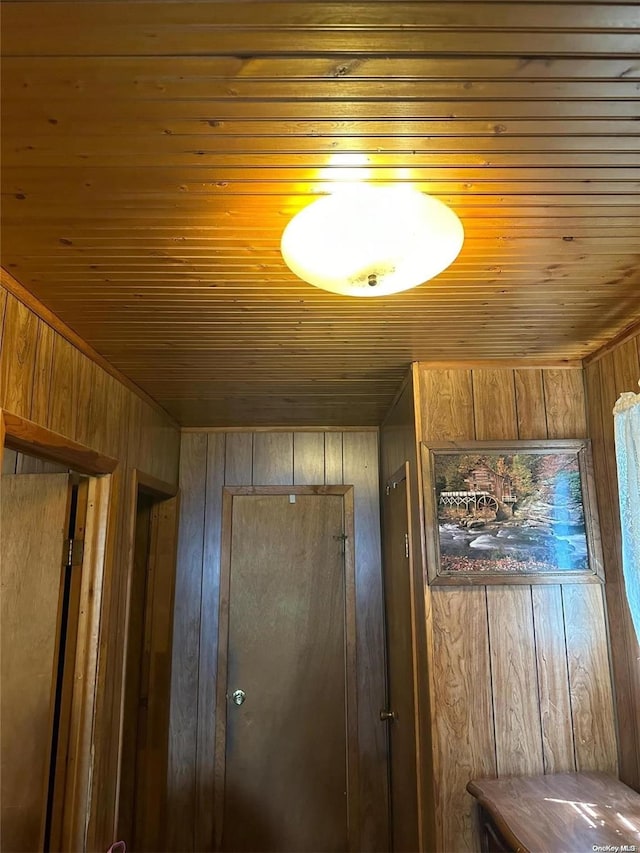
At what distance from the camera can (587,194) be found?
3.87 feet

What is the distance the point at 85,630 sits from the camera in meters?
2.05

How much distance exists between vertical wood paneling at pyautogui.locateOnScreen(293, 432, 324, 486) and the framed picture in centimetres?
124

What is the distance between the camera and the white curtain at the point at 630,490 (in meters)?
1.71

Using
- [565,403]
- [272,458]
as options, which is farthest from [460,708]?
[272,458]

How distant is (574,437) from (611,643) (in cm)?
75

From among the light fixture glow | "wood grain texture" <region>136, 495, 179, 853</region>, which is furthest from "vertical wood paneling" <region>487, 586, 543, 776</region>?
"wood grain texture" <region>136, 495, 179, 853</region>

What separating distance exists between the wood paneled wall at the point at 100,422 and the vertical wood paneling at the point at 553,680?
1592 millimetres

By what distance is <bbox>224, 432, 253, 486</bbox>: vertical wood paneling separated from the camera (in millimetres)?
3258

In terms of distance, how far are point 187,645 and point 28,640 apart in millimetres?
1213

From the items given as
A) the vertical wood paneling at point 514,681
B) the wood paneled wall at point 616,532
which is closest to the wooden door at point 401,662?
the vertical wood paneling at point 514,681

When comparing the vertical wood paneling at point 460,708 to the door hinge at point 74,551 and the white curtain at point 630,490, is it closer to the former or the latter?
the white curtain at point 630,490

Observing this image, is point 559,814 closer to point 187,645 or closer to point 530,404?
point 530,404

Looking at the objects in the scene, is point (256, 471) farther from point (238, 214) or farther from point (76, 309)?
point (238, 214)

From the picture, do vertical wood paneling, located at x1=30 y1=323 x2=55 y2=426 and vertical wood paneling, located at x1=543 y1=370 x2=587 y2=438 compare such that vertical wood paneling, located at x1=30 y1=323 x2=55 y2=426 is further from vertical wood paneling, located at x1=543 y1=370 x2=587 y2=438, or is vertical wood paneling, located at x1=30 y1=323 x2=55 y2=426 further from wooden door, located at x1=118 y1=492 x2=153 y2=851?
vertical wood paneling, located at x1=543 y1=370 x2=587 y2=438
